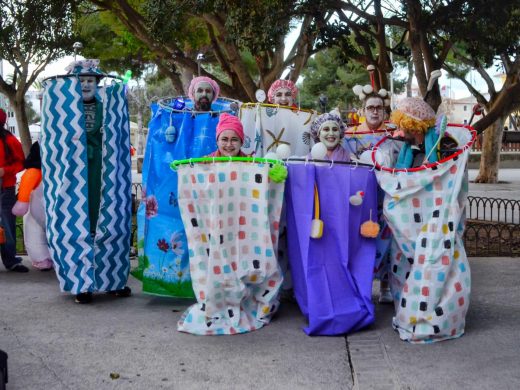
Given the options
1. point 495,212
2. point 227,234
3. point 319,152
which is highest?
point 319,152

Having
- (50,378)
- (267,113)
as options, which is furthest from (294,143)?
(50,378)

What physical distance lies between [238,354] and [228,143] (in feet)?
4.57

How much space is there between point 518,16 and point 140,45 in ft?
30.9

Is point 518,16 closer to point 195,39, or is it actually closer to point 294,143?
point 294,143

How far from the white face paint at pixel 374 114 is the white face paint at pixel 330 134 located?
96cm

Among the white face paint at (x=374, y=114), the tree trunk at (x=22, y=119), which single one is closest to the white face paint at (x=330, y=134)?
the white face paint at (x=374, y=114)

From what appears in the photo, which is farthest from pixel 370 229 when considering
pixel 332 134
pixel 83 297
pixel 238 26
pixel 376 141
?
pixel 238 26

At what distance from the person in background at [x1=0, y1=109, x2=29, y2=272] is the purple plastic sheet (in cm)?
324

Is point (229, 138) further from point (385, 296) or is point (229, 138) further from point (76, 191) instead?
point (385, 296)

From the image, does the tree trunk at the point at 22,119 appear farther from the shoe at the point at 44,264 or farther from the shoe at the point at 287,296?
the shoe at the point at 287,296

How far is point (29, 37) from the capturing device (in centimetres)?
1445

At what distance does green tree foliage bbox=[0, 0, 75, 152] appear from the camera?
13161 mm

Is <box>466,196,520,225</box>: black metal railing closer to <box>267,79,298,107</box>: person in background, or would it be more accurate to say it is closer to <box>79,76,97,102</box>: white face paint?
<box>267,79,298,107</box>: person in background

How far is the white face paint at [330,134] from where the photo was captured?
470cm
